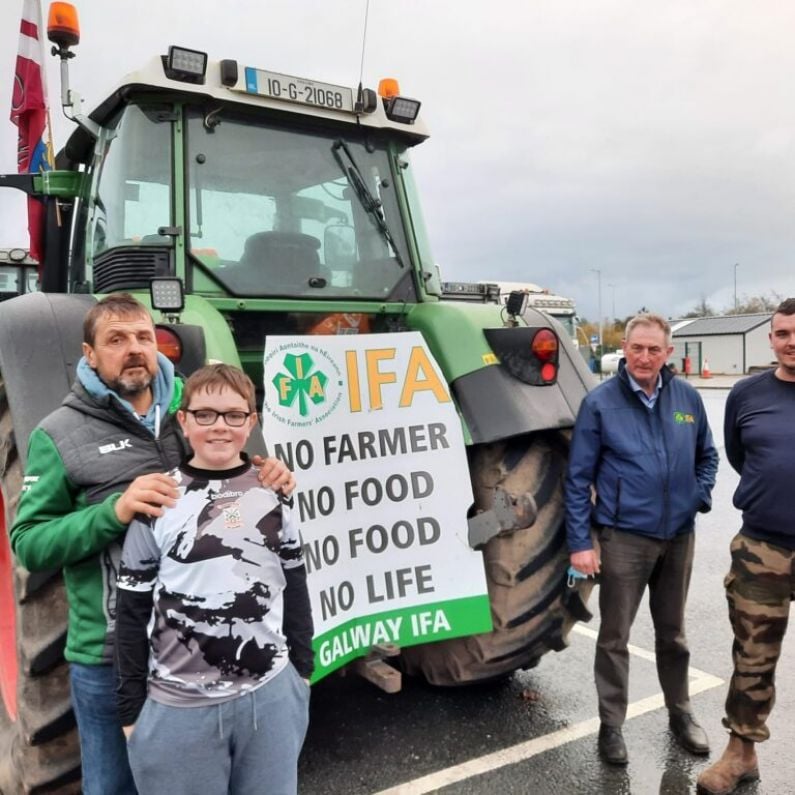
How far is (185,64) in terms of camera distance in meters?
3.08

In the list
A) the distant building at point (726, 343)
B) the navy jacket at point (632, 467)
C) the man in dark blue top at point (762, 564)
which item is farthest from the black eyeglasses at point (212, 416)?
the distant building at point (726, 343)

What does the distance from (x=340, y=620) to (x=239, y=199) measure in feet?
5.91

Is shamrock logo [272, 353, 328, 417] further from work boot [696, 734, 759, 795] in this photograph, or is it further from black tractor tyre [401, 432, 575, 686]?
work boot [696, 734, 759, 795]

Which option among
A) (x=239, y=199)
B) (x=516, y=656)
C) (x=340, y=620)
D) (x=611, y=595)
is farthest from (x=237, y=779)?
(x=239, y=199)

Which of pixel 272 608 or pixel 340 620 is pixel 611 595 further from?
pixel 272 608

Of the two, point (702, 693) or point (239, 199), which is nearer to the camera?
point (239, 199)

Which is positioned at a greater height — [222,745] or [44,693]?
[222,745]

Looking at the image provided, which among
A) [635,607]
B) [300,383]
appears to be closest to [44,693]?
[300,383]

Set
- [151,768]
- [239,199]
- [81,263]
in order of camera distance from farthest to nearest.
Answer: [81,263]
[239,199]
[151,768]

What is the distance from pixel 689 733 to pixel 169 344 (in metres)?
2.50

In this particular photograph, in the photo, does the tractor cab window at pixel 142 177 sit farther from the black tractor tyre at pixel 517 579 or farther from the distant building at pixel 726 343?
the distant building at pixel 726 343

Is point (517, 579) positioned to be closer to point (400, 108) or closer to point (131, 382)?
point (131, 382)

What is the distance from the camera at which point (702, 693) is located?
3.54 meters

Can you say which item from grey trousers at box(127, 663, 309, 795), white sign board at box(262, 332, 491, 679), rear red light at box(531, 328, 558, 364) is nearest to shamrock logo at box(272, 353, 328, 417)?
white sign board at box(262, 332, 491, 679)
